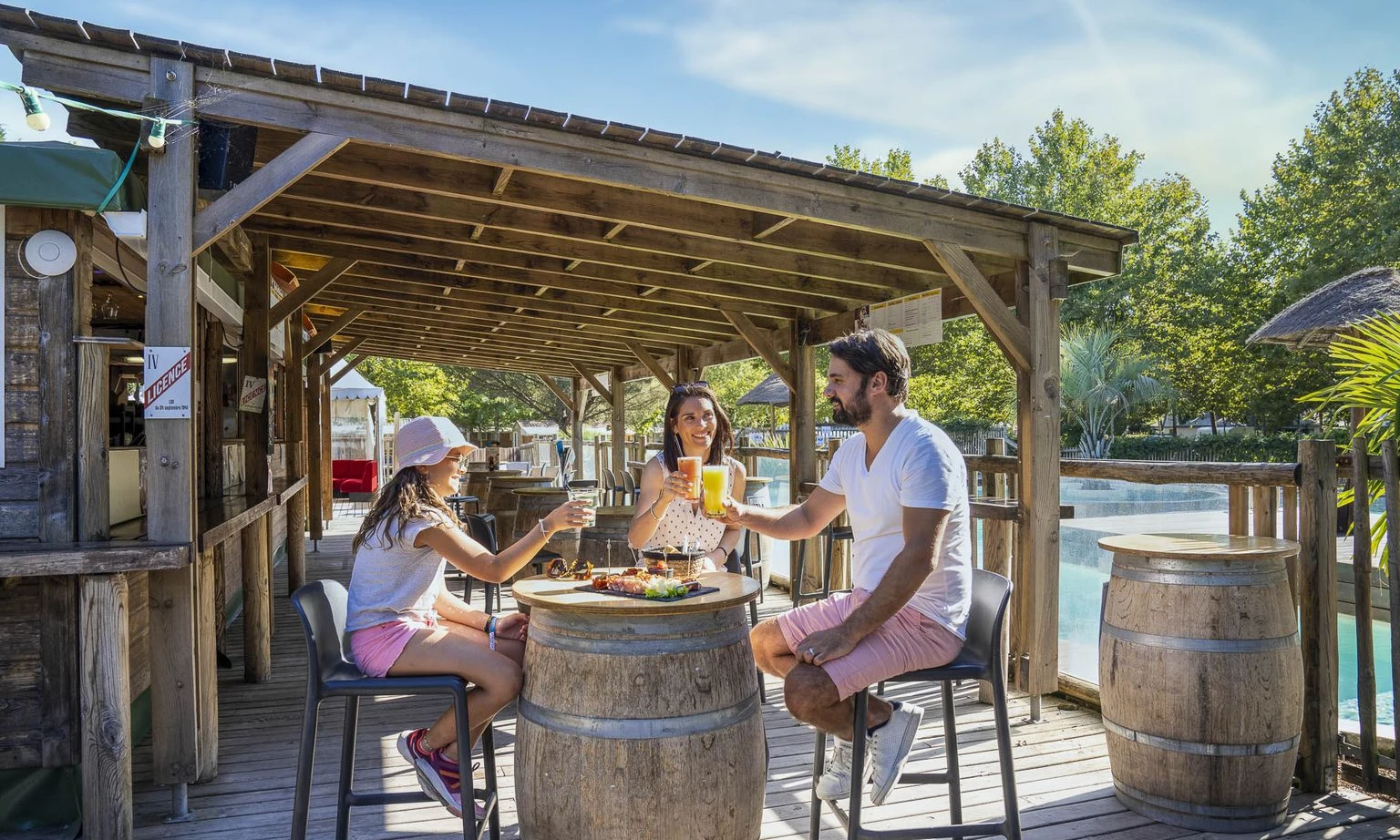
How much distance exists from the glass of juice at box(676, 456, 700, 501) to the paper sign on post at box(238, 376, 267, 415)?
13.2ft

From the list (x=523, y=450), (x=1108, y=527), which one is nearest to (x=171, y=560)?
(x=1108, y=527)

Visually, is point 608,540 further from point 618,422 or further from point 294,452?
point 618,422

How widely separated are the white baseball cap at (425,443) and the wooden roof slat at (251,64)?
134 cm

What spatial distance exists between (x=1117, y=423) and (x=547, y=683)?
32.2 meters

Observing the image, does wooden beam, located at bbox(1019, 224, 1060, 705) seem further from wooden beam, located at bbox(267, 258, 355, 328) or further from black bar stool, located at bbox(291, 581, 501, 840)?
wooden beam, located at bbox(267, 258, 355, 328)

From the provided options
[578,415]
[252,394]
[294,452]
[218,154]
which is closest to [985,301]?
[218,154]

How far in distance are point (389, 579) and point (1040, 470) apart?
3163 mm

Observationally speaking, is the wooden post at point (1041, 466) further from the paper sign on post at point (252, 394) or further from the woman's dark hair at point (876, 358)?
the paper sign on post at point (252, 394)

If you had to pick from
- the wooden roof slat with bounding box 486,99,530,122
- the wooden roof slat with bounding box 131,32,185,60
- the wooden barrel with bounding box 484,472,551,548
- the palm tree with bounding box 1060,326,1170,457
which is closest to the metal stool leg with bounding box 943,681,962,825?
the wooden roof slat with bounding box 486,99,530,122

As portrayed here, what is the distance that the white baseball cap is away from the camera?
288cm

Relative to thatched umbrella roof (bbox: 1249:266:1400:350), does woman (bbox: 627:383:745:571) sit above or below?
below

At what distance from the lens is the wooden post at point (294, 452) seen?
24.3 feet

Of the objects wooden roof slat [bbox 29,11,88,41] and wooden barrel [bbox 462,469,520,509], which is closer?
wooden roof slat [bbox 29,11,88,41]

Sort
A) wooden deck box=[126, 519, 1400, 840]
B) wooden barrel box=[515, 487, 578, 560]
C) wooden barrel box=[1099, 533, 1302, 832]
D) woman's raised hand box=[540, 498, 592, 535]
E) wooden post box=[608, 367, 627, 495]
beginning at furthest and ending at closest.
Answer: wooden post box=[608, 367, 627, 495], wooden barrel box=[515, 487, 578, 560], wooden deck box=[126, 519, 1400, 840], wooden barrel box=[1099, 533, 1302, 832], woman's raised hand box=[540, 498, 592, 535]
